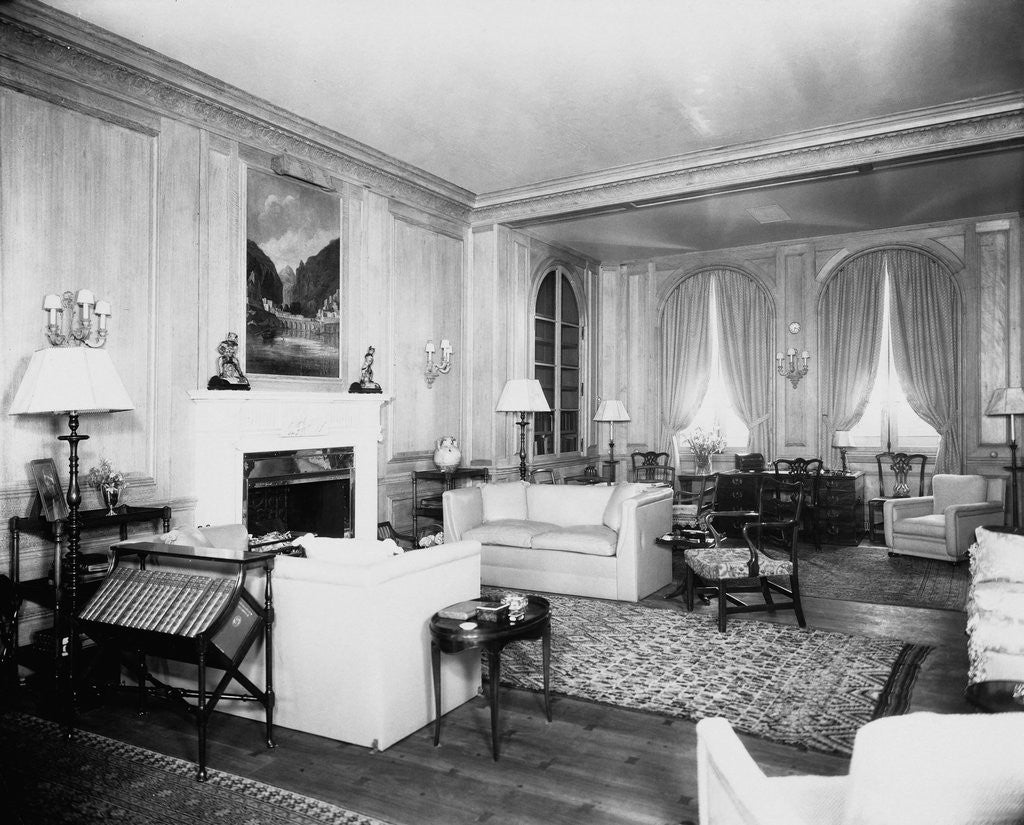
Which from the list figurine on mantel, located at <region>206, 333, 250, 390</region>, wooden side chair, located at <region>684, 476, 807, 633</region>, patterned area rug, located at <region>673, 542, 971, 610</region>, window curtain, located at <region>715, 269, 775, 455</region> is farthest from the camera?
window curtain, located at <region>715, 269, 775, 455</region>

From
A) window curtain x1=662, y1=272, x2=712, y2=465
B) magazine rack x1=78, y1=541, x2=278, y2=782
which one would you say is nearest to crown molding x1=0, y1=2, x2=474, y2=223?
magazine rack x1=78, y1=541, x2=278, y2=782

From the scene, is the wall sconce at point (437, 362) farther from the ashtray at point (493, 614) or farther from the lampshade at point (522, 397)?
the ashtray at point (493, 614)

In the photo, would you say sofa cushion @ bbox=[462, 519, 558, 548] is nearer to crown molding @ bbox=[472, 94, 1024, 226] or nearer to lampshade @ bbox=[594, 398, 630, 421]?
lampshade @ bbox=[594, 398, 630, 421]

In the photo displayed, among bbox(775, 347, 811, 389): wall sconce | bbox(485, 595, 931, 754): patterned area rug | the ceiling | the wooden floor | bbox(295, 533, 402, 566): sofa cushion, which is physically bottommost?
the wooden floor

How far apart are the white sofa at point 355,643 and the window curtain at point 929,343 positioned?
6709 mm

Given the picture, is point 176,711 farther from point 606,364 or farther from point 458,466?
point 606,364

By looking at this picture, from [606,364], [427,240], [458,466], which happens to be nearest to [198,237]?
[427,240]

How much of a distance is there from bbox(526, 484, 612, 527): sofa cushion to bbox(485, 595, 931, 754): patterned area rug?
120 centimetres

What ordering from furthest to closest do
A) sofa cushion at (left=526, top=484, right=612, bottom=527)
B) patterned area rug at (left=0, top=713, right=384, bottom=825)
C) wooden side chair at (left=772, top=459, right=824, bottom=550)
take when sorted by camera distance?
wooden side chair at (left=772, top=459, right=824, bottom=550) → sofa cushion at (left=526, top=484, right=612, bottom=527) → patterned area rug at (left=0, top=713, right=384, bottom=825)

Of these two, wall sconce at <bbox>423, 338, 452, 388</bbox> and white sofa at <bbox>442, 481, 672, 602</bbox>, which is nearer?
white sofa at <bbox>442, 481, 672, 602</bbox>

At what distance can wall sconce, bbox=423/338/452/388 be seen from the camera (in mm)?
7270

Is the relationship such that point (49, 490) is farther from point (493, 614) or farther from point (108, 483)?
point (493, 614)

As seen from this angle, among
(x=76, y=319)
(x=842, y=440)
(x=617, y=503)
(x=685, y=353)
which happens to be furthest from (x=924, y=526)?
(x=76, y=319)

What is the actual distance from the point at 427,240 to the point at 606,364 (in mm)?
3579
